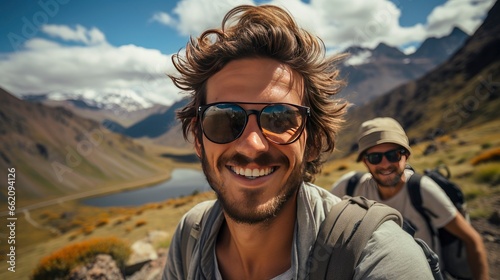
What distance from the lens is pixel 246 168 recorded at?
2.31 m

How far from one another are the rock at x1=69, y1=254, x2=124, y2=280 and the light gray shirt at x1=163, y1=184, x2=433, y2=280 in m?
6.80

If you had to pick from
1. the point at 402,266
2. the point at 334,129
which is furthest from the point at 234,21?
the point at 402,266

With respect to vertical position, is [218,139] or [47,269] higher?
[218,139]

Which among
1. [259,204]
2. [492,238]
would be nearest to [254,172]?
[259,204]

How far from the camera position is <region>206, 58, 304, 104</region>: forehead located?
2.51 m

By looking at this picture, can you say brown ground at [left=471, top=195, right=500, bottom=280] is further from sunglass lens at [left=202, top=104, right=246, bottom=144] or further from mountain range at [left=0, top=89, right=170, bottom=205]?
mountain range at [left=0, top=89, right=170, bottom=205]

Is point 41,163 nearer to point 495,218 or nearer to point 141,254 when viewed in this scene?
point 141,254

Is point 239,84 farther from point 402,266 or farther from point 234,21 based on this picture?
point 402,266

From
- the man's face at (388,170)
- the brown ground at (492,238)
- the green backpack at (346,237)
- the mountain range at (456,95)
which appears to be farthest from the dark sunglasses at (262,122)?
the mountain range at (456,95)

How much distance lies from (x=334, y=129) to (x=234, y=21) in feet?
5.17

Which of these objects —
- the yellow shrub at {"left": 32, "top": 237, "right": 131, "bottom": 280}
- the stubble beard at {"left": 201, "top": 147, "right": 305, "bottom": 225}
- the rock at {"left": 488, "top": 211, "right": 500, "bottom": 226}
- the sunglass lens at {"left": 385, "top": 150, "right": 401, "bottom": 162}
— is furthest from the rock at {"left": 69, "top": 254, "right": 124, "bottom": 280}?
the rock at {"left": 488, "top": 211, "right": 500, "bottom": 226}

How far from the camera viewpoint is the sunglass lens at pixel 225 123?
2484mm

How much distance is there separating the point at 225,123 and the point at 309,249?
119 cm

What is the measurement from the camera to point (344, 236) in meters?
1.82
